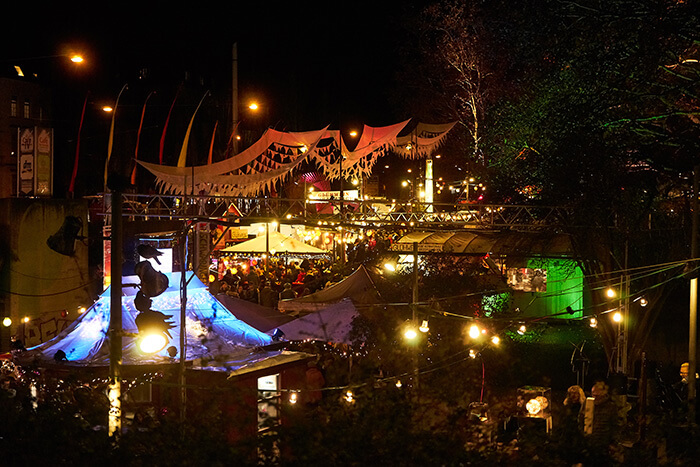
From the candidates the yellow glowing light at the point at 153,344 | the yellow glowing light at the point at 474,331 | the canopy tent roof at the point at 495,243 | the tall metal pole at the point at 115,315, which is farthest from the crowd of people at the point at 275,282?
the tall metal pole at the point at 115,315

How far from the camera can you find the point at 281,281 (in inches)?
930

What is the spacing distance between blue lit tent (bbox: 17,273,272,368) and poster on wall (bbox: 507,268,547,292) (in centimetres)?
1215

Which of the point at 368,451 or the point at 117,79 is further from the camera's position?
the point at 117,79

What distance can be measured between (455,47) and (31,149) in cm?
1590

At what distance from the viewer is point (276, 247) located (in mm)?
25062

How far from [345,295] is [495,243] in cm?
829

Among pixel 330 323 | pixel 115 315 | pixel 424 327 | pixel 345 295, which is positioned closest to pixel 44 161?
pixel 345 295

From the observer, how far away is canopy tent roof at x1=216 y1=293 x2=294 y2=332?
15914 millimetres

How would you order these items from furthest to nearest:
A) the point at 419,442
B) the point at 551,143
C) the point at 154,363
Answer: the point at 551,143, the point at 154,363, the point at 419,442

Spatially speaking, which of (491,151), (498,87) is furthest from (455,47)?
(491,151)

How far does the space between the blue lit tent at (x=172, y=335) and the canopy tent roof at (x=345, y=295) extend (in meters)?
2.55

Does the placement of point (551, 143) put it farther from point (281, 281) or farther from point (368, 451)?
point (368, 451)

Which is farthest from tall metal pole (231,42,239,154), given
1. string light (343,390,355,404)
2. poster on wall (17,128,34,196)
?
string light (343,390,355,404)

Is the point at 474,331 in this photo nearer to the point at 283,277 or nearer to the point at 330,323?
the point at 330,323
